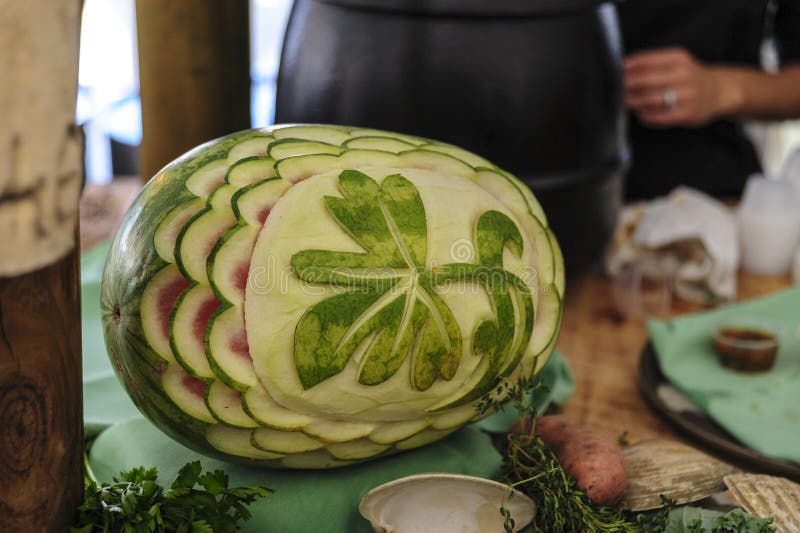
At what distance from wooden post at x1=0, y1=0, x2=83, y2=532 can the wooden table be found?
58 centimetres

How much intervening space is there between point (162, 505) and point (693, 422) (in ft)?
1.99

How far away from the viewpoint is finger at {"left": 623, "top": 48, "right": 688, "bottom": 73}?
1579 millimetres

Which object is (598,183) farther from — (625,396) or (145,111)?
(145,111)

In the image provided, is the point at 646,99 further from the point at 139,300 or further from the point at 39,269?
the point at 39,269

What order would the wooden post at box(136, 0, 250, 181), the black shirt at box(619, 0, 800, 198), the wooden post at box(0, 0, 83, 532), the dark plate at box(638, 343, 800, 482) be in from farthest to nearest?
the black shirt at box(619, 0, 800, 198), the wooden post at box(136, 0, 250, 181), the dark plate at box(638, 343, 800, 482), the wooden post at box(0, 0, 83, 532)

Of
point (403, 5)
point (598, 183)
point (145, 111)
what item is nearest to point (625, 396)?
point (598, 183)

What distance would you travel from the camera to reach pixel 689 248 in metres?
1.34

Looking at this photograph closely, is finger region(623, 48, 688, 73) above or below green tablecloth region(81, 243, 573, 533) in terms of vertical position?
above

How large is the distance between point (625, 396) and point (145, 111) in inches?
31.8

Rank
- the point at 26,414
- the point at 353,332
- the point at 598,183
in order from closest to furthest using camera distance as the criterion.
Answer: the point at 26,414, the point at 353,332, the point at 598,183

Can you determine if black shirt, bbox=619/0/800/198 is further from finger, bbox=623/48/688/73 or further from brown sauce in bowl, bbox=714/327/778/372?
brown sauce in bowl, bbox=714/327/778/372

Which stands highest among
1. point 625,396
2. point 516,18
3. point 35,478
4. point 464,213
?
point 516,18

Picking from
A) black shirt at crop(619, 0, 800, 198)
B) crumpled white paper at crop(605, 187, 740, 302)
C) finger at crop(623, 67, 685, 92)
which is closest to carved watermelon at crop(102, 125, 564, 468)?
crumpled white paper at crop(605, 187, 740, 302)

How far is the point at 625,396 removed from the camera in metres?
1.04
